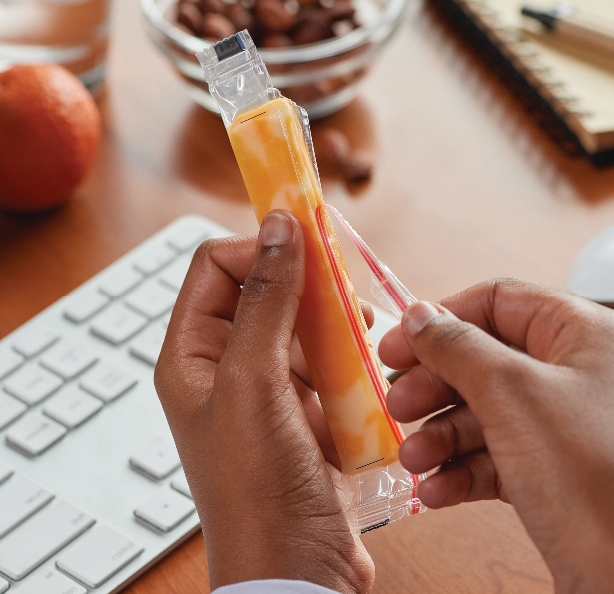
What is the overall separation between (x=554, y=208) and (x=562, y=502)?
0.45 meters

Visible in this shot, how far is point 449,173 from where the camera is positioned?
79cm

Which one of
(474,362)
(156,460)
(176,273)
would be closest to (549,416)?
(474,362)

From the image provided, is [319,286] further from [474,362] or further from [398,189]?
[398,189]

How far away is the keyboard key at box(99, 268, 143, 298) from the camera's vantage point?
2.08 ft

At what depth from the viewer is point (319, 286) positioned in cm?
41

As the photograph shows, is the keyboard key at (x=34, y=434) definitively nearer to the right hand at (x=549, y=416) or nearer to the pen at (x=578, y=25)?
the right hand at (x=549, y=416)

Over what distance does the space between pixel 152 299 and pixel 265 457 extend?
0.25 meters

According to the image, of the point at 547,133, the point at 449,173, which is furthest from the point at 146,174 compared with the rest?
the point at 547,133

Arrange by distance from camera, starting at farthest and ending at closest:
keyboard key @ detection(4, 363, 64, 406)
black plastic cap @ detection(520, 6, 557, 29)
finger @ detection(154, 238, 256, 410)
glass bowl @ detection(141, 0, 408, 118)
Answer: black plastic cap @ detection(520, 6, 557, 29) → glass bowl @ detection(141, 0, 408, 118) → keyboard key @ detection(4, 363, 64, 406) → finger @ detection(154, 238, 256, 410)

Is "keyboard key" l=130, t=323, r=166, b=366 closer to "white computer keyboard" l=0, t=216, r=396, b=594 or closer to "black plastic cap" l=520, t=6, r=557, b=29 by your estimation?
"white computer keyboard" l=0, t=216, r=396, b=594

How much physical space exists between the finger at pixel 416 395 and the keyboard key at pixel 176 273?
9.9 inches

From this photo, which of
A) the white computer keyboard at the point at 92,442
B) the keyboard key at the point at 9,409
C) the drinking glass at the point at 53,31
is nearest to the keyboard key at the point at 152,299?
the white computer keyboard at the point at 92,442

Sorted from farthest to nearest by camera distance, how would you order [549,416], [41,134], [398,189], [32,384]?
[398,189] < [41,134] < [32,384] < [549,416]

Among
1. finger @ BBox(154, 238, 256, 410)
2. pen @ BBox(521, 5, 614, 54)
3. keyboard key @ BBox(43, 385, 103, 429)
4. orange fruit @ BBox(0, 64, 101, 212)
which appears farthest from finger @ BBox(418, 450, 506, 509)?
pen @ BBox(521, 5, 614, 54)
